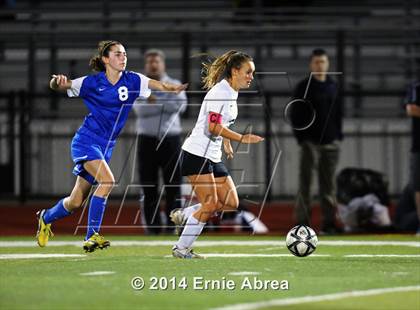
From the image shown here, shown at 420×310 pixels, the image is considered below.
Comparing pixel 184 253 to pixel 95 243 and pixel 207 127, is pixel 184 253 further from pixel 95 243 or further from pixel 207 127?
pixel 207 127

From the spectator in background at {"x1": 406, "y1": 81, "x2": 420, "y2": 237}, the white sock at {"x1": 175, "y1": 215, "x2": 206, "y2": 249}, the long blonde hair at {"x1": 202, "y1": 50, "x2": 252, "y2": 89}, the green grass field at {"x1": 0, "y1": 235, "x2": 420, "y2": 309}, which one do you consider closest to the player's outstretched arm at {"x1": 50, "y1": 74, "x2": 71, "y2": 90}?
the long blonde hair at {"x1": 202, "y1": 50, "x2": 252, "y2": 89}

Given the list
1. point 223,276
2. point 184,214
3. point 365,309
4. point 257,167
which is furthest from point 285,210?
point 365,309

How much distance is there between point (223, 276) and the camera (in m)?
7.62

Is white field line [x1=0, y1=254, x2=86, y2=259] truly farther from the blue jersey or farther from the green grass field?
the blue jersey

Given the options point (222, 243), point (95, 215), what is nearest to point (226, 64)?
point (95, 215)

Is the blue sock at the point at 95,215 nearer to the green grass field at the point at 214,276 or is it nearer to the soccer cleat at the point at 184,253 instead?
the green grass field at the point at 214,276

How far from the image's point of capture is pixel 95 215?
928 centimetres

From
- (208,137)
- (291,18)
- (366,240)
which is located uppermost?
(291,18)

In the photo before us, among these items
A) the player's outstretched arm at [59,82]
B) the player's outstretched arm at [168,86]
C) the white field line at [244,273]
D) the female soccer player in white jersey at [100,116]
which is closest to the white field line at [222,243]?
the female soccer player in white jersey at [100,116]

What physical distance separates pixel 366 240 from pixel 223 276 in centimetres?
469

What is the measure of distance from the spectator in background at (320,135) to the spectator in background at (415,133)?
99 cm

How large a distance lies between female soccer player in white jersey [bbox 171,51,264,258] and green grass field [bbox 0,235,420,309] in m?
0.36

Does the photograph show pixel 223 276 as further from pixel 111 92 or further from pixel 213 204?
pixel 111 92

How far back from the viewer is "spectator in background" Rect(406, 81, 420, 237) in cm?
1238
